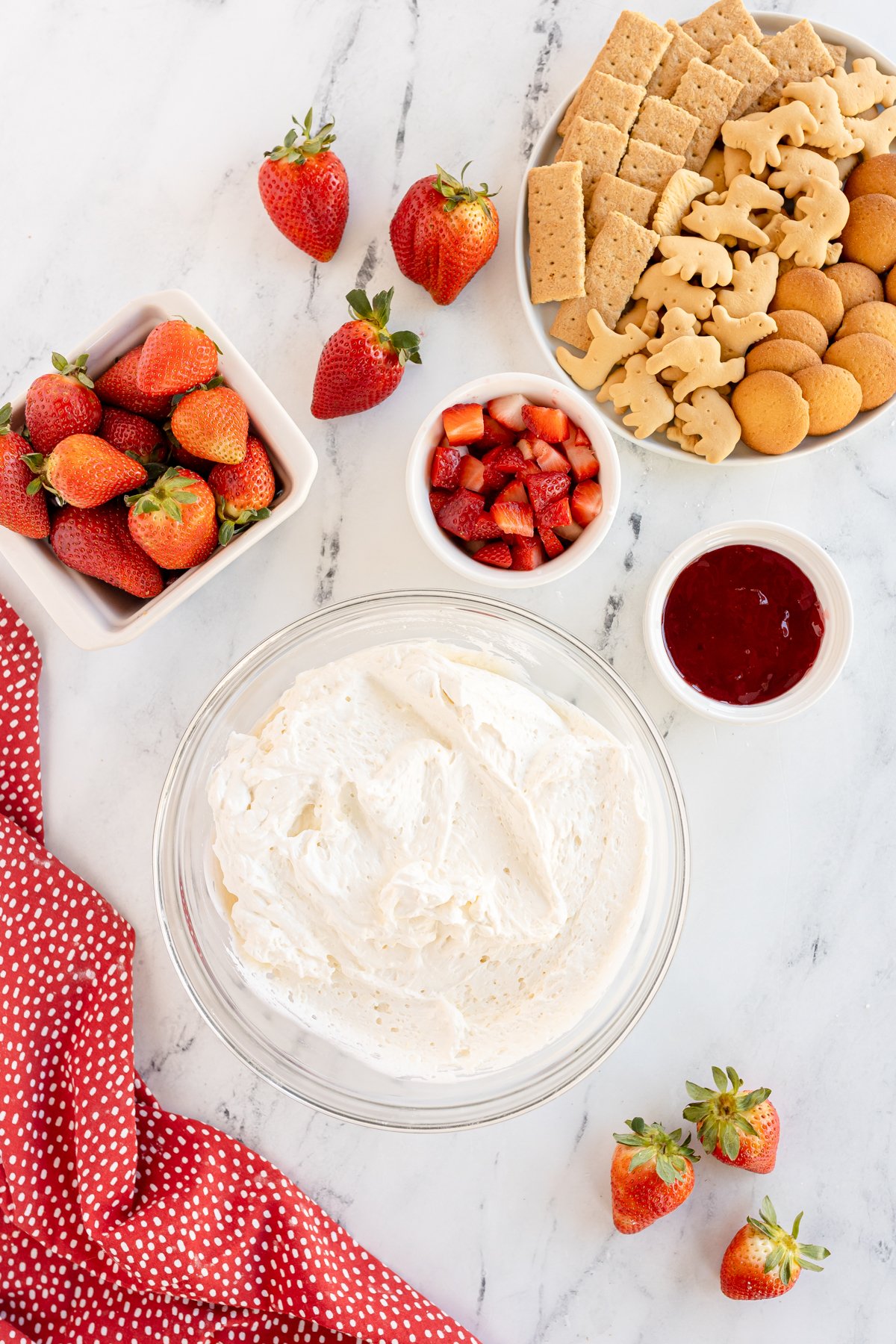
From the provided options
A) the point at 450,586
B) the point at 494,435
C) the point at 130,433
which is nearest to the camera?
the point at 130,433

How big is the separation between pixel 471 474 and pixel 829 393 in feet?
2.07

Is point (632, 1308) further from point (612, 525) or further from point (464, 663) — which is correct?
point (612, 525)

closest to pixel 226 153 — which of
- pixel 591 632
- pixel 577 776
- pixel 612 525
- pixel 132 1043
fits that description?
pixel 612 525

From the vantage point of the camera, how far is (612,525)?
181 cm

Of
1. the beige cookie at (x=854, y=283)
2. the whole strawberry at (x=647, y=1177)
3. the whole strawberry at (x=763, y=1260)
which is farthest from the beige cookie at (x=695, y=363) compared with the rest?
the whole strawberry at (x=763, y=1260)

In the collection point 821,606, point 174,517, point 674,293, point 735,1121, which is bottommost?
point 735,1121

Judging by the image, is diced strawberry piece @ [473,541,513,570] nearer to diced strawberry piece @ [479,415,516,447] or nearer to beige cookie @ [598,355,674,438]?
diced strawberry piece @ [479,415,516,447]

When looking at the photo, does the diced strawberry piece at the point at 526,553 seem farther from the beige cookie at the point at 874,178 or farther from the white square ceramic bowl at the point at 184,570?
A: the beige cookie at the point at 874,178

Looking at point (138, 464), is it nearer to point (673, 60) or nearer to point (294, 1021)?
point (294, 1021)

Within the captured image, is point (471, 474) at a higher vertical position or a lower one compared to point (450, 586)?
higher

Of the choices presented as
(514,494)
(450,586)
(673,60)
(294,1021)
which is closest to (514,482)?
(514,494)

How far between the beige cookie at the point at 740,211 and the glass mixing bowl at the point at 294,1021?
755 mm

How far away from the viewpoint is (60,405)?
5.02 feet

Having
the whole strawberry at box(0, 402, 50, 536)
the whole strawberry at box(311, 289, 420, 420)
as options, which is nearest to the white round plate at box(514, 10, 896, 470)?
the whole strawberry at box(311, 289, 420, 420)
